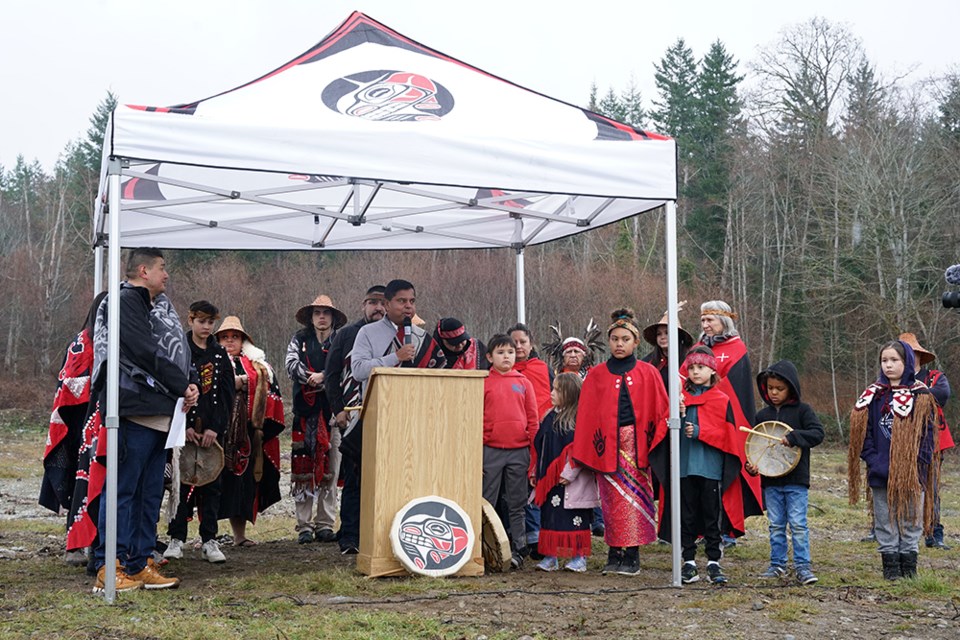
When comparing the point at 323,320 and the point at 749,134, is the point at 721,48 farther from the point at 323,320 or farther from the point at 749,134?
the point at 323,320

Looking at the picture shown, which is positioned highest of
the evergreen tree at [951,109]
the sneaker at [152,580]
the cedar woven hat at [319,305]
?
the evergreen tree at [951,109]

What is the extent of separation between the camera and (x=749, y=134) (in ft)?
132

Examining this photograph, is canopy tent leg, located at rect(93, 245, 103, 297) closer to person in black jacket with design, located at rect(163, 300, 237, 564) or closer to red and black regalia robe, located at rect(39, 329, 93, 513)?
red and black regalia robe, located at rect(39, 329, 93, 513)

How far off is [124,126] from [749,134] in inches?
1454

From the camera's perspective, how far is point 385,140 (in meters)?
6.42

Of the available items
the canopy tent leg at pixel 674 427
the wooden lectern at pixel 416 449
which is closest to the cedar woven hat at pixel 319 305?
the wooden lectern at pixel 416 449

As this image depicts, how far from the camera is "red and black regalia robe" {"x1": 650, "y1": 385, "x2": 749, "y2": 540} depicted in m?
7.17

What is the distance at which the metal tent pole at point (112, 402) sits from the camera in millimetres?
5891

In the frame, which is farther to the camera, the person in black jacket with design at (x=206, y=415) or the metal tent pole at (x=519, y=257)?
the metal tent pole at (x=519, y=257)

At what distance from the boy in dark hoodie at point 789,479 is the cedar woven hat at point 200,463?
11.9 ft

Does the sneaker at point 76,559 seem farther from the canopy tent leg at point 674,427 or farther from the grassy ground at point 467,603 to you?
the canopy tent leg at point 674,427

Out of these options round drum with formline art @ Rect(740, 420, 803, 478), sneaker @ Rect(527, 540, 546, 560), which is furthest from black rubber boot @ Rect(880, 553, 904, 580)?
sneaker @ Rect(527, 540, 546, 560)

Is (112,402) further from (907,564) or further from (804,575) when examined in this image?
(907,564)

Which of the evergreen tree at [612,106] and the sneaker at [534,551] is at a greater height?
the evergreen tree at [612,106]
